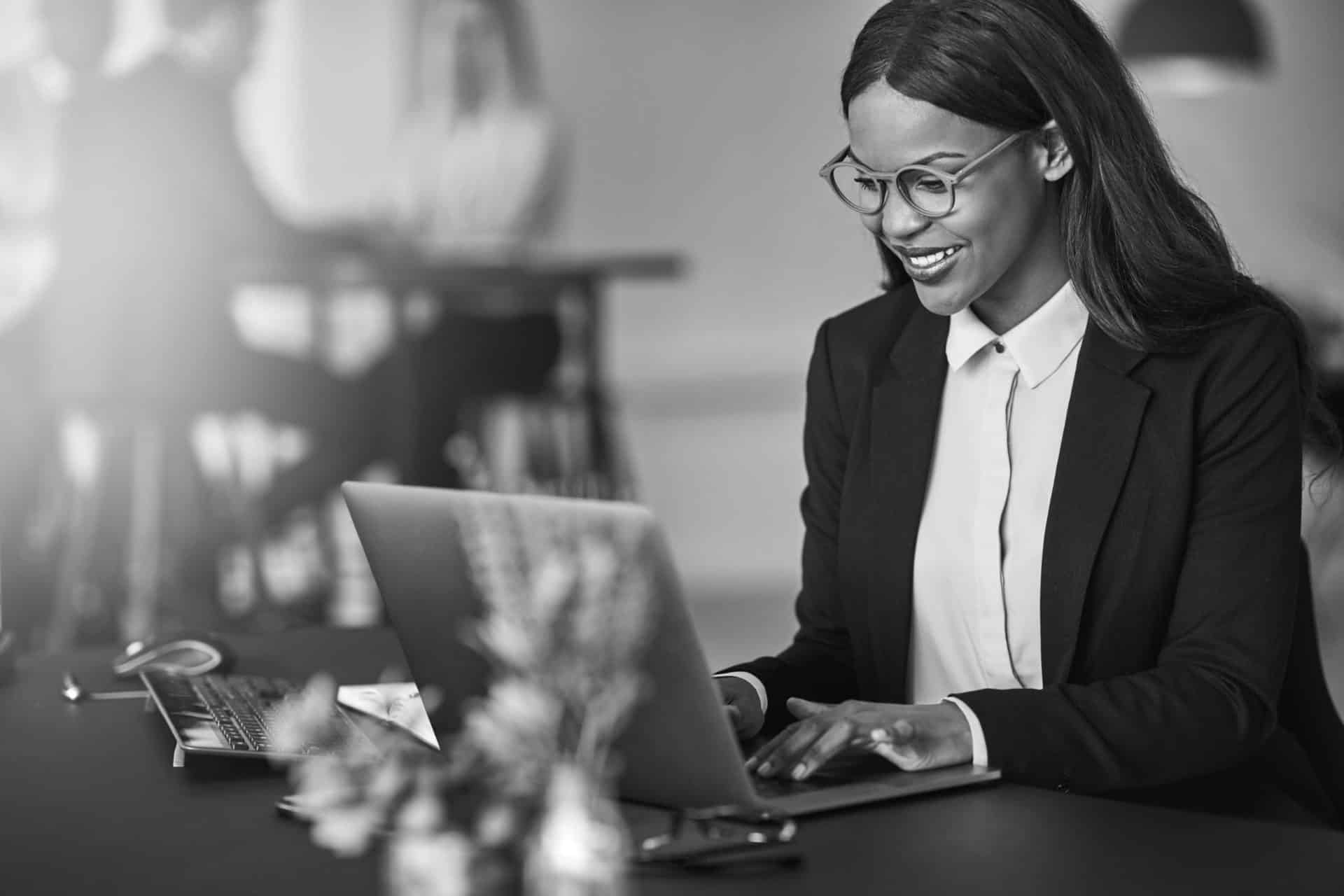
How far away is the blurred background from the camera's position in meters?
5.23

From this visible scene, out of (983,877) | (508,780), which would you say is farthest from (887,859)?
(508,780)

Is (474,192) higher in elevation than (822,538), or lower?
lower

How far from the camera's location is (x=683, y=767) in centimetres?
118

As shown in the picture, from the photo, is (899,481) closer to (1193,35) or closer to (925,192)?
(925,192)

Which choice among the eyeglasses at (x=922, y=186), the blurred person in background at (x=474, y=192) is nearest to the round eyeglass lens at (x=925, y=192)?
the eyeglasses at (x=922, y=186)

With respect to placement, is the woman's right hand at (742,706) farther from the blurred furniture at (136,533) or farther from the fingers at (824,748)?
the blurred furniture at (136,533)

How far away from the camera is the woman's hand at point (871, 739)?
1.29 m

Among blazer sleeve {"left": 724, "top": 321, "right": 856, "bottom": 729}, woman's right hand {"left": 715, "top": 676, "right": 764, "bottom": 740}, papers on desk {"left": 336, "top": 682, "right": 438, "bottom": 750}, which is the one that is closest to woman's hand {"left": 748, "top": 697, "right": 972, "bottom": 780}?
woman's right hand {"left": 715, "top": 676, "right": 764, "bottom": 740}

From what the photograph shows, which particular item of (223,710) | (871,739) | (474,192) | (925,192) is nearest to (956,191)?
(925,192)

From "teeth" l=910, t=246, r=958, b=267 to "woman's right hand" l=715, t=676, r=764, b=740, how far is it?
0.44 metres

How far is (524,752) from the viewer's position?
743mm

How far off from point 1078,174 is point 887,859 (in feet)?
2.68

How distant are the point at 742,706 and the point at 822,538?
458 mm

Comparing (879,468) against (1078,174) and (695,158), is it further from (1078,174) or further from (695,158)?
(695,158)
